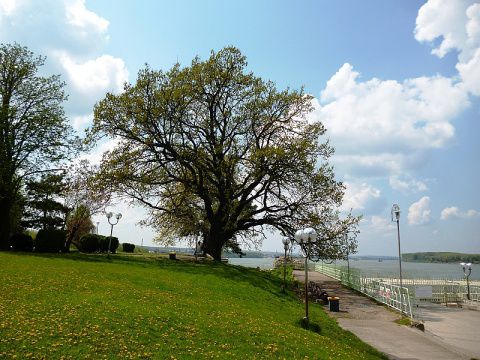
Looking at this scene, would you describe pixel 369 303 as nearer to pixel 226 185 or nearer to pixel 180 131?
pixel 226 185

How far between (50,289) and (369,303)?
59.1ft

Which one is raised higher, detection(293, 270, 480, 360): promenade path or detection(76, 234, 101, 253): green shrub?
detection(76, 234, 101, 253): green shrub

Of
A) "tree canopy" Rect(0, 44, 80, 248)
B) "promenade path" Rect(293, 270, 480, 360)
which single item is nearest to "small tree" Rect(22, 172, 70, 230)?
"tree canopy" Rect(0, 44, 80, 248)

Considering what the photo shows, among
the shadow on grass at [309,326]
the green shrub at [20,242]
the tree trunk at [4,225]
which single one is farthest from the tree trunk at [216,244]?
the shadow on grass at [309,326]

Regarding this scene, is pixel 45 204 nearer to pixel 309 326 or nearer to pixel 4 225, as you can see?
pixel 4 225

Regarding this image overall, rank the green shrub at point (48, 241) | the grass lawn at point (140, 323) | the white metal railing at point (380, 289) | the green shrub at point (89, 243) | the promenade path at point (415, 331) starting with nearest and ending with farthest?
the grass lawn at point (140, 323), the promenade path at point (415, 331), the white metal railing at point (380, 289), the green shrub at point (48, 241), the green shrub at point (89, 243)

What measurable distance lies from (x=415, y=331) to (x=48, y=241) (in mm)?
24350

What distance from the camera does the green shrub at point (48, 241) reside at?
1123 inches

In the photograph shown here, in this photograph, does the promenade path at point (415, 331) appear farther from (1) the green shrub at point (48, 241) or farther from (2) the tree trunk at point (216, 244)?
(1) the green shrub at point (48, 241)

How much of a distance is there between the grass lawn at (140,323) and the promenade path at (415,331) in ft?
4.11

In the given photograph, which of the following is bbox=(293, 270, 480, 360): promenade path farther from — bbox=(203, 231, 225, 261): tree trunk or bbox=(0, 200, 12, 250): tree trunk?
bbox=(0, 200, 12, 250): tree trunk

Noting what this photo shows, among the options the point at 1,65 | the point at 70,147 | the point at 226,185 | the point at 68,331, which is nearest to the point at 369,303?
the point at 226,185

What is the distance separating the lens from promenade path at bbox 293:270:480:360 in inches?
494

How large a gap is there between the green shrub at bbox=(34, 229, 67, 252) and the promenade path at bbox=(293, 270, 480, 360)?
797 inches
